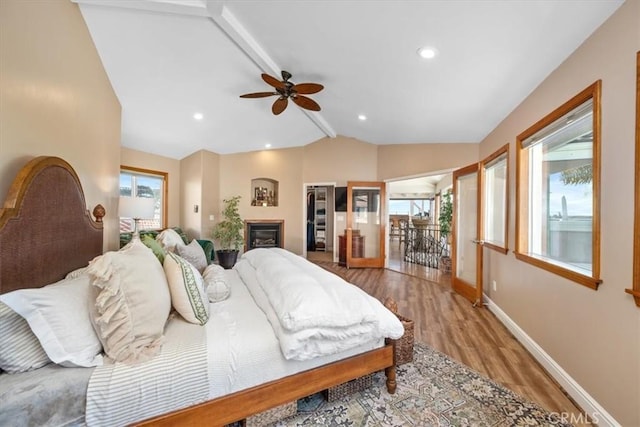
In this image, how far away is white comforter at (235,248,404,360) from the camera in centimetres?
146

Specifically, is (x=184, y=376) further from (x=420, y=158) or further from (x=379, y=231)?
(x=379, y=231)

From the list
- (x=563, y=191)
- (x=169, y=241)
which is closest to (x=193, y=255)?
(x=169, y=241)

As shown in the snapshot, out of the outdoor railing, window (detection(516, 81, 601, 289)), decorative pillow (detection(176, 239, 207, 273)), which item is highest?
window (detection(516, 81, 601, 289))

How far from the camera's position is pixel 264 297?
190cm

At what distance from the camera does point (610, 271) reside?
1623 mm

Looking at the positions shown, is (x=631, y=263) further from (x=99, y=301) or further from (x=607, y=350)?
(x=99, y=301)

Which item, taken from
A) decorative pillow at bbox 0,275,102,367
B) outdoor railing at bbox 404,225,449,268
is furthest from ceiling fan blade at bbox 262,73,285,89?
outdoor railing at bbox 404,225,449,268

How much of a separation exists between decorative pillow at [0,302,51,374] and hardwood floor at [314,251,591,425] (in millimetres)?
2721

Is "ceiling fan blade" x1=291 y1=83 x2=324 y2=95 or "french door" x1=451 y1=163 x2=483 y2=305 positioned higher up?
"ceiling fan blade" x1=291 y1=83 x2=324 y2=95

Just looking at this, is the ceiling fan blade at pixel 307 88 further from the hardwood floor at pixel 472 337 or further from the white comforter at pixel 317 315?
the hardwood floor at pixel 472 337

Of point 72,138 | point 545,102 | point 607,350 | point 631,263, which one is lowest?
point 607,350

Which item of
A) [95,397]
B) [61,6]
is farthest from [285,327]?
[61,6]

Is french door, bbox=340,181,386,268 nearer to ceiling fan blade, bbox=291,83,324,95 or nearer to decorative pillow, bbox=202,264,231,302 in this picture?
ceiling fan blade, bbox=291,83,324,95

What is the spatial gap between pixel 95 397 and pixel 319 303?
1.05 metres
